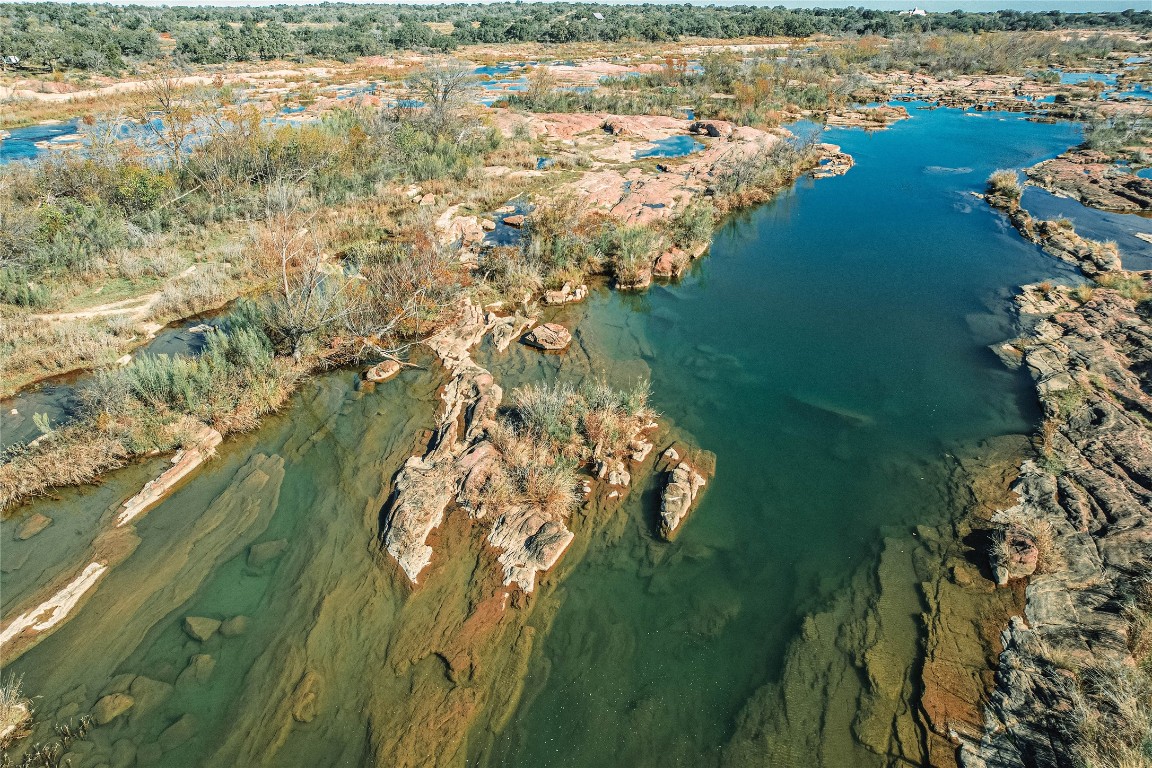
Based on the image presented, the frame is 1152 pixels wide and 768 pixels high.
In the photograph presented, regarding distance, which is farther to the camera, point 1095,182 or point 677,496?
point 1095,182

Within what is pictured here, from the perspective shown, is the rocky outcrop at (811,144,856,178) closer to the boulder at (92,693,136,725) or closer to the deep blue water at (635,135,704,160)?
the deep blue water at (635,135,704,160)

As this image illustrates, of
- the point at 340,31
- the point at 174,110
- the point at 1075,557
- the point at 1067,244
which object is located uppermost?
the point at 340,31

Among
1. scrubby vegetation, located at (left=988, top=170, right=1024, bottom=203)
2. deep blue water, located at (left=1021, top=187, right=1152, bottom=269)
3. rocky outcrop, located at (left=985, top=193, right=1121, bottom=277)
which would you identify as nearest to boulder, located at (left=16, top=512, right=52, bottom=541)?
rocky outcrop, located at (left=985, top=193, right=1121, bottom=277)

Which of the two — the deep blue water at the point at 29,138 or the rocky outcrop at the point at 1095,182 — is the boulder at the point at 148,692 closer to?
the deep blue water at the point at 29,138

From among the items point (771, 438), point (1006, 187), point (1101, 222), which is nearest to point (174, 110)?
point (771, 438)

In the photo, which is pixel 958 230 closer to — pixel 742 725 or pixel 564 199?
pixel 564 199

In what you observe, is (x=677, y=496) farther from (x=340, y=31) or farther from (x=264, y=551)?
(x=340, y=31)
